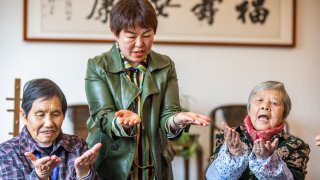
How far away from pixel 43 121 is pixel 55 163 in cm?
23

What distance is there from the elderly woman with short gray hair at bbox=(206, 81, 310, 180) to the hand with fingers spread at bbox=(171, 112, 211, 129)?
10 centimetres

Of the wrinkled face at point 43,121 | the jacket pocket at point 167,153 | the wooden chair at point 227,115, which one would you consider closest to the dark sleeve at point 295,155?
the jacket pocket at point 167,153

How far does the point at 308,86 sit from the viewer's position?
3.73 metres

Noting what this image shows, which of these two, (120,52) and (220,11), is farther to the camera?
(220,11)

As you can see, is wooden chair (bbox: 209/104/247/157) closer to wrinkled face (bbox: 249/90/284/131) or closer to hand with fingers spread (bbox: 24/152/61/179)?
wrinkled face (bbox: 249/90/284/131)

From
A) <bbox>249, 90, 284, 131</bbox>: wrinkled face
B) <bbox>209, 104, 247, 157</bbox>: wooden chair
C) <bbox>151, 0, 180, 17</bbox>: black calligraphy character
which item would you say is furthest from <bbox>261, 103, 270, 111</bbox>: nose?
<bbox>151, 0, 180, 17</bbox>: black calligraphy character

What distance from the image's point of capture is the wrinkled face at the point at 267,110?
1786mm

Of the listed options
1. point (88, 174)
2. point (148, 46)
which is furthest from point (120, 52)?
point (88, 174)

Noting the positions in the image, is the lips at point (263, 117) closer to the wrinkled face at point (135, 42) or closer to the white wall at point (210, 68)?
the wrinkled face at point (135, 42)

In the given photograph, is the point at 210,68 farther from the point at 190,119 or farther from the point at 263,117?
the point at 190,119

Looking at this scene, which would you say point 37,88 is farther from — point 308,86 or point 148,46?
point 308,86

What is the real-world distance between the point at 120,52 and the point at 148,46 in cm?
12

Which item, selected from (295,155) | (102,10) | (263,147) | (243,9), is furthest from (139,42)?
(243,9)

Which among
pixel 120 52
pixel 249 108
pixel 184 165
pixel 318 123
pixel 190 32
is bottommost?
pixel 184 165
